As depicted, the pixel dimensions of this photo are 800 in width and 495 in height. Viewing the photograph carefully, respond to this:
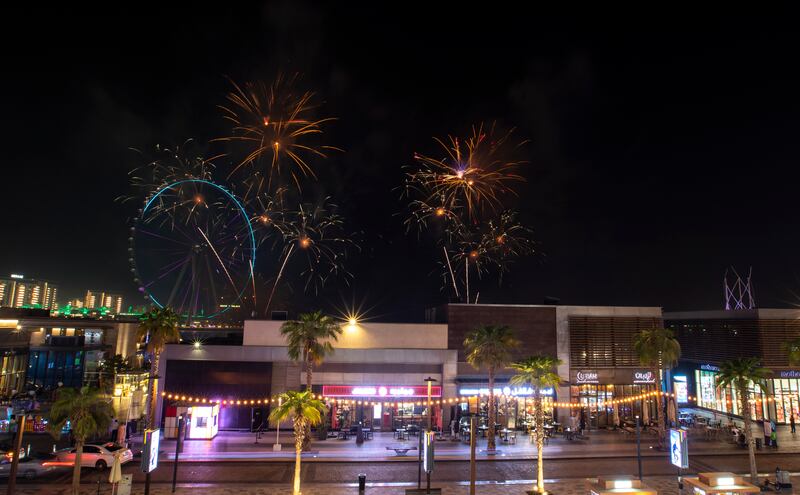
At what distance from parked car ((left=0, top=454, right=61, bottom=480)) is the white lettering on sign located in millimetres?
39061

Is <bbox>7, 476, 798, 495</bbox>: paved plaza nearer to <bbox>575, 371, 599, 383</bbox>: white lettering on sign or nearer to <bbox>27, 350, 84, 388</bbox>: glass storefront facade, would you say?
<bbox>575, 371, 599, 383</bbox>: white lettering on sign

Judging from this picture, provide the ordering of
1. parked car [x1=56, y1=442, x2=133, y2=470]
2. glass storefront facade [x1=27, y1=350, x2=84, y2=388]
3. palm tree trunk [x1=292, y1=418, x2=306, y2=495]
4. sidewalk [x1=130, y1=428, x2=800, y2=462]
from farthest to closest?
glass storefront facade [x1=27, y1=350, x2=84, y2=388], sidewalk [x1=130, y1=428, x2=800, y2=462], parked car [x1=56, y1=442, x2=133, y2=470], palm tree trunk [x1=292, y1=418, x2=306, y2=495]

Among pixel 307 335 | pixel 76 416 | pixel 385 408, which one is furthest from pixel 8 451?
pixel 385 408

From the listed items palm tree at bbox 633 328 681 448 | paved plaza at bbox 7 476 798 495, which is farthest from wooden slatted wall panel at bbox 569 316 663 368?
paved plaza at bbox 7 476 798 495

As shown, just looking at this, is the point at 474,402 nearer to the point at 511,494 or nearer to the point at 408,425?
the point at 408,425

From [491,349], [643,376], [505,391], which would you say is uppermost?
[491,349]

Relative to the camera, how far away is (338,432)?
42.3 meters

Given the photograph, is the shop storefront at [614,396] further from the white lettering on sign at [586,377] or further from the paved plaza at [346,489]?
the paved plaza at [346,489]

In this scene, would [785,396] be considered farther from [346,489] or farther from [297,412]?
[297,412]

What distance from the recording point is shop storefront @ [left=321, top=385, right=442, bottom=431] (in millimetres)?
42906

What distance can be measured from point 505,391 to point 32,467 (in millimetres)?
33794

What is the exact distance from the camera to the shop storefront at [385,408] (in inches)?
1689

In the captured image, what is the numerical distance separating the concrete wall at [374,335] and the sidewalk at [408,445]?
7.63 meters

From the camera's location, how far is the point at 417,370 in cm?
4416
